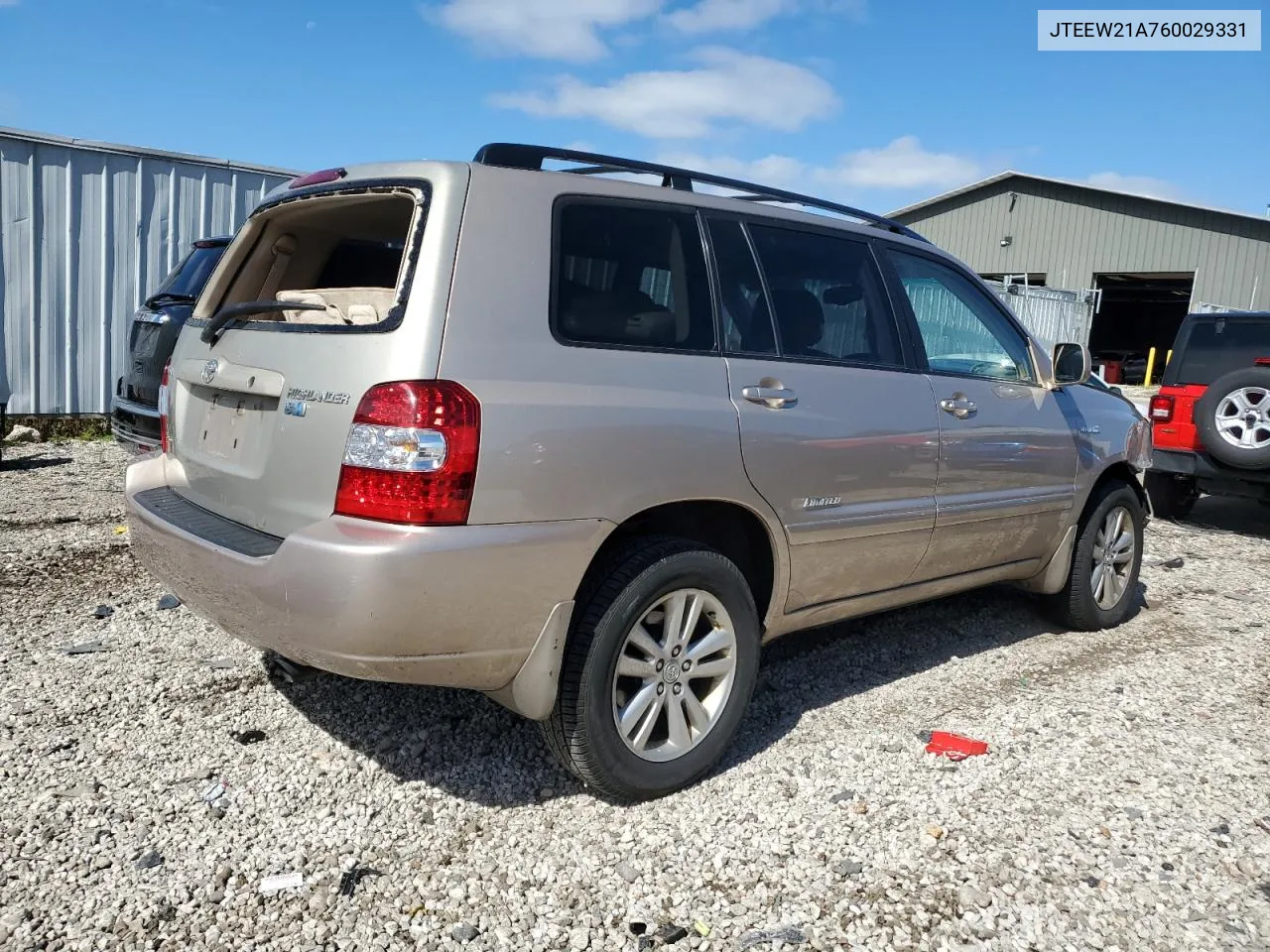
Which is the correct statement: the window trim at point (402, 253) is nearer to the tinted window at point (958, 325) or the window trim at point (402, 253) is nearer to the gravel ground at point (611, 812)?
the gravel ground at point (611, 812)

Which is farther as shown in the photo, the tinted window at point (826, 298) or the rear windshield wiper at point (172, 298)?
the rear windshield wiper at point (172, 298)

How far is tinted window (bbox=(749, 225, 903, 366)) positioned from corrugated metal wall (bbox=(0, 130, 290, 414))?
28.4ft

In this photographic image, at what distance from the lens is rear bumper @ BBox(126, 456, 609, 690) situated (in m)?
2.47

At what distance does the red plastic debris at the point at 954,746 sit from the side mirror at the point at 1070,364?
1824 mm

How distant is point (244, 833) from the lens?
2.81 m

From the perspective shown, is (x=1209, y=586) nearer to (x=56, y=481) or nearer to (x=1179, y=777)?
(x=1179, y=777)

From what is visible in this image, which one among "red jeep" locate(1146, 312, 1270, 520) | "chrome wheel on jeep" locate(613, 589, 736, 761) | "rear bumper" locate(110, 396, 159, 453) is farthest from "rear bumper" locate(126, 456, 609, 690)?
"red jeep" locate(1146, 312, 1270, 520)

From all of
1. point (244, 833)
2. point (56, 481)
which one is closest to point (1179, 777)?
point (244, 833)

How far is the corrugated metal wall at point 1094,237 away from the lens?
85.5ft

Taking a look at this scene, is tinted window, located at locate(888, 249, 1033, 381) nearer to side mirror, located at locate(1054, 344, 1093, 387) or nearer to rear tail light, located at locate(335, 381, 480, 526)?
side mirror, located at locate(1054, 344, 1093, 387)

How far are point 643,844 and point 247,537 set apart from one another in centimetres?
146

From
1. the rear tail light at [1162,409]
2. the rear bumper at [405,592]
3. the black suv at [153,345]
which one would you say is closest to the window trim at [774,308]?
the rear bumper at [405,592]

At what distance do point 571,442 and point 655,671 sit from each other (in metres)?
0.82

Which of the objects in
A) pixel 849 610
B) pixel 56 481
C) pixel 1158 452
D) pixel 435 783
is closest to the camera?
pixel 435 783
